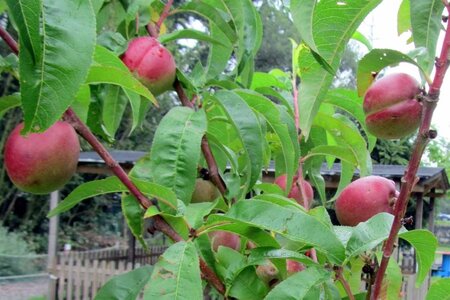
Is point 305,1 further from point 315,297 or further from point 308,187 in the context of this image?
point 308,187

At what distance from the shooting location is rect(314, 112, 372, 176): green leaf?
880 mm

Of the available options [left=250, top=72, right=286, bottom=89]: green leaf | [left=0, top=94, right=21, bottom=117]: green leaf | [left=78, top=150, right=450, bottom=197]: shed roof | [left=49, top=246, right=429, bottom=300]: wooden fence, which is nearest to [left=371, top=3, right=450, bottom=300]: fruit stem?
[left=0, top=94, right=21, bottom=117]: green leaf

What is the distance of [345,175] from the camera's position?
100 centimetres

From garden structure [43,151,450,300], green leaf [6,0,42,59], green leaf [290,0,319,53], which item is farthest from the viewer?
garden structure [43,151,450,300]

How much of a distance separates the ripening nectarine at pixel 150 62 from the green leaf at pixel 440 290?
433 mm

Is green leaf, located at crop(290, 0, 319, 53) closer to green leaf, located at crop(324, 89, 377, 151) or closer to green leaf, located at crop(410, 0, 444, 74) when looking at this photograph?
green leaf, located at crop(410, 0, 444, 74)

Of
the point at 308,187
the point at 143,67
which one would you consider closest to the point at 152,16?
the point at 143,67

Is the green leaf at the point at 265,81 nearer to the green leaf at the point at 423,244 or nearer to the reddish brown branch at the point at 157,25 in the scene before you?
the reddish brown branch at the point at 157,25

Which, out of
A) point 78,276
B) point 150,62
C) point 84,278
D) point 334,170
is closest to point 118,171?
point 150,62

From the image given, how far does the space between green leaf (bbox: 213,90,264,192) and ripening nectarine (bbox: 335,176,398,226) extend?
0.43 ft

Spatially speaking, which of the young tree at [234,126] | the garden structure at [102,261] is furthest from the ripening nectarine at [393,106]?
the garden structure at [102,261]

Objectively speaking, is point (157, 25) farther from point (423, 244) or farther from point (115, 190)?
point (423, 244)

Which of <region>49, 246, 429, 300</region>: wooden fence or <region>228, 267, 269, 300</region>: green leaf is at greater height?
<region>228, 267, 269, 300</region>: green leaf

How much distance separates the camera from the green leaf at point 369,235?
2.03ft
